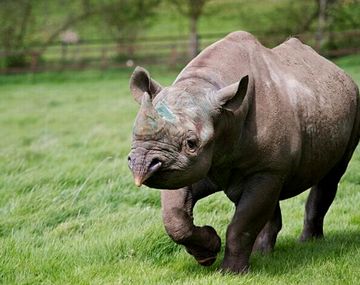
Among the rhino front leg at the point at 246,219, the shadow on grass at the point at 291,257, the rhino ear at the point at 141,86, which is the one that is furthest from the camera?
the shadow on grass at the point at 291,257

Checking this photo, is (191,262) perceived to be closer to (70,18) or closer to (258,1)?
(70,18)

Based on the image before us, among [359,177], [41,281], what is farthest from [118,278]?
[359,177]

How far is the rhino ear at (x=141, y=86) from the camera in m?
5.32

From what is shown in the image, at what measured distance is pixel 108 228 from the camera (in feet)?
22.6

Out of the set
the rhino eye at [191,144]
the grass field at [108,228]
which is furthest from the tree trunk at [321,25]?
the rhino eye at [191,144]

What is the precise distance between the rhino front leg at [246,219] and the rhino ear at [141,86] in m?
0.84

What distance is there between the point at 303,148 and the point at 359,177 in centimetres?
331

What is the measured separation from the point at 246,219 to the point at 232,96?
2.85 ft

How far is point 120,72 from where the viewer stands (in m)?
28.4

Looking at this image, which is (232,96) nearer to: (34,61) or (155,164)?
(155,164)

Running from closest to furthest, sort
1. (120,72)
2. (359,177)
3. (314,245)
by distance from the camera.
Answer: (314,245) → (359,177) → (120,72)

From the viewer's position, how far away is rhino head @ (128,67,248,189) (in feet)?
15.5

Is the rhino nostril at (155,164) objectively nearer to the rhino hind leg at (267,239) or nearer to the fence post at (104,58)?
the rhino hind leg at (267,239)

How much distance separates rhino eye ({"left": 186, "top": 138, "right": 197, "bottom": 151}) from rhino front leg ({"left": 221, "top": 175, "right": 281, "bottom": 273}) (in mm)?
794
